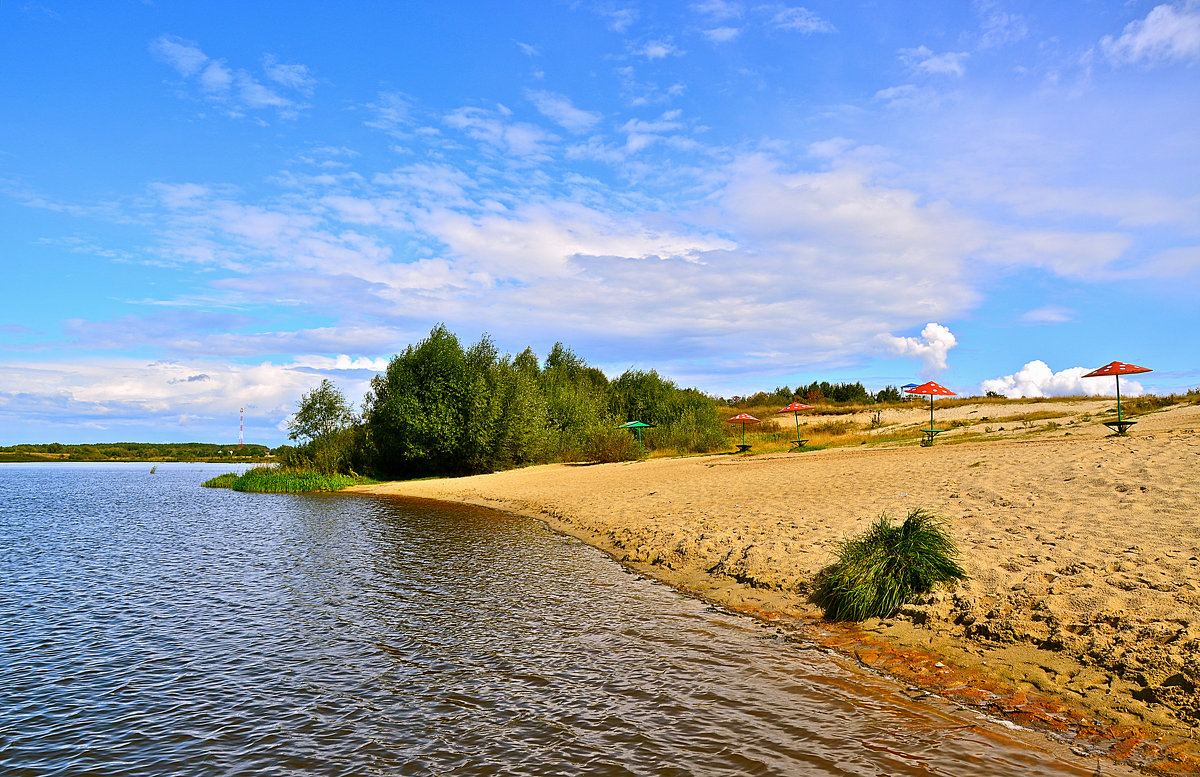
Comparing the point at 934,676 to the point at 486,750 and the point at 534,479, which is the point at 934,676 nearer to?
the point at 486,750

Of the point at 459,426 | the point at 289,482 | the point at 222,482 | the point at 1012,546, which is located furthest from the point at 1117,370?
the point at 222,482

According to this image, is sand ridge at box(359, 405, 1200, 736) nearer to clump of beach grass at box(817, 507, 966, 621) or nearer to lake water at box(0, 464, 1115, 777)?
clump of beach grass at box(817, 507, 966, 621)

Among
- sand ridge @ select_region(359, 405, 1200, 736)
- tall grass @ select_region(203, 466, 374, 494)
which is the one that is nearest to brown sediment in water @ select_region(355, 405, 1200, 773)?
sand ridge @ select_region(359, 405, 1200, 736)

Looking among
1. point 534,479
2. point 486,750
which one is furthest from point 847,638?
point 534,479

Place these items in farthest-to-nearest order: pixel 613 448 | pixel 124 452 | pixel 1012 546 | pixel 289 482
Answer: pixel 124 452, pixel 289 482, pixel 613 448, pixel 1012 546

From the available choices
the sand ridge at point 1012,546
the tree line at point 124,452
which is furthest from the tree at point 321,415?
the tree line at point 124,452

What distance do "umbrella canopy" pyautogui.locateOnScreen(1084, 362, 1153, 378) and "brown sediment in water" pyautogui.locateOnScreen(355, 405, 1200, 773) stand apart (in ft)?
30.5

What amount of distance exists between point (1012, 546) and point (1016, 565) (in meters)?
1.05

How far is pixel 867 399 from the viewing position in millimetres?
79312

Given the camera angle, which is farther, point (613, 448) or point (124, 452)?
point (124, 452)

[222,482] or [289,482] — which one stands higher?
[289,482]

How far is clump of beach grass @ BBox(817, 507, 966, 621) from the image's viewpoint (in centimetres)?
965

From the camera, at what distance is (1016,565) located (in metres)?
9.35

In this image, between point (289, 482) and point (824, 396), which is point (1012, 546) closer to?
point (289, 482)
